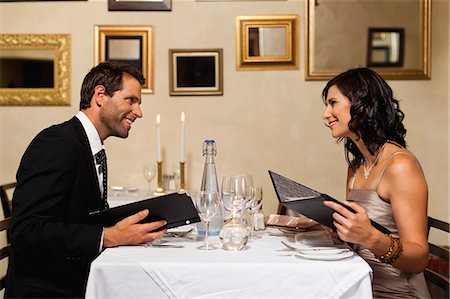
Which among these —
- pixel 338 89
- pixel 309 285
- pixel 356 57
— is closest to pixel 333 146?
pixel 356 57

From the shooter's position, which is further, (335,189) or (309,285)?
(335,189)

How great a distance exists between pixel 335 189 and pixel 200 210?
7.86 ft

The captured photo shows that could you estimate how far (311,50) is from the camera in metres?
4.24

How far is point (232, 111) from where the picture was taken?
14.1 ft

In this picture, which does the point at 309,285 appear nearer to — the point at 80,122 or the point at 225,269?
the point at 225,269

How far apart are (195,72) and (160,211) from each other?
2337 millimetres

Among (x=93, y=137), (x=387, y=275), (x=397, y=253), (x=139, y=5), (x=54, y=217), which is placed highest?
(x=139, y=5)

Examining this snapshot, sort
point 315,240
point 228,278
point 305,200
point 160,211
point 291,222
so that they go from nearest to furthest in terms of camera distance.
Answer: point 228,278 → point 305,200 → point 160,211 → point 315,240 → point 291,222

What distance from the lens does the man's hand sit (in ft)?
6.69

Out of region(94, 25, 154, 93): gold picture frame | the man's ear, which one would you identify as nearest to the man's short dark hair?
the man's ear

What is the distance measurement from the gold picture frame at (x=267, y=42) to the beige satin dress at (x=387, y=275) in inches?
80.8

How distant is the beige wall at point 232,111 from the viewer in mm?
4258

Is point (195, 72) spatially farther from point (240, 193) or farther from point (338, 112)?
point (240, 193)

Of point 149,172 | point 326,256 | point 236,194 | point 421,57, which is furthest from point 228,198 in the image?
point 421,57
